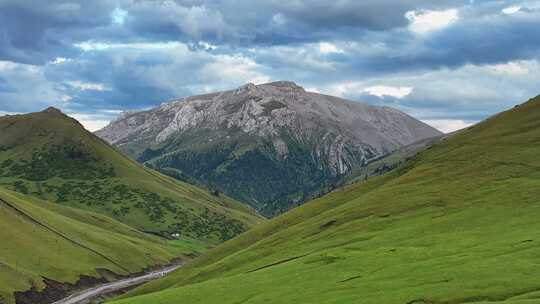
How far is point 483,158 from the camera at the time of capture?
467 feet

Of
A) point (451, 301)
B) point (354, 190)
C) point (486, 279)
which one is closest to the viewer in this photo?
point (451, 301)

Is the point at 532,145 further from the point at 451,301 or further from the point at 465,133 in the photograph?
the point at 451,301

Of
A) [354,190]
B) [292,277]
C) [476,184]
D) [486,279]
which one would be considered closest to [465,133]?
[354,190]

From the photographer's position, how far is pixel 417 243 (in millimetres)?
90062

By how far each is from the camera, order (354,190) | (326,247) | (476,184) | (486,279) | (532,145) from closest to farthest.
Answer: (486,279) → (326,247) → (476,184) → (532,145) → (354,190)

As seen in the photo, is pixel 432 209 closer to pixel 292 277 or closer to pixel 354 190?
pixel 292 277

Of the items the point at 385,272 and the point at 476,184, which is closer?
the point at 385,272

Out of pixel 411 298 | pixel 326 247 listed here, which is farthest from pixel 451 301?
pixel 326 247

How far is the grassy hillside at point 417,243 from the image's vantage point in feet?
204

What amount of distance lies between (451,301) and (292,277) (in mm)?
35212

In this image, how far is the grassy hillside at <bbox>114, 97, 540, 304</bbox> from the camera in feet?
Answer: 204

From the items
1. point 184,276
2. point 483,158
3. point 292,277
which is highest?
point 483,158

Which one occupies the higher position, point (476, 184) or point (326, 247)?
point (476, 184)

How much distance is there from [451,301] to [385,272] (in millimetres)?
18230
